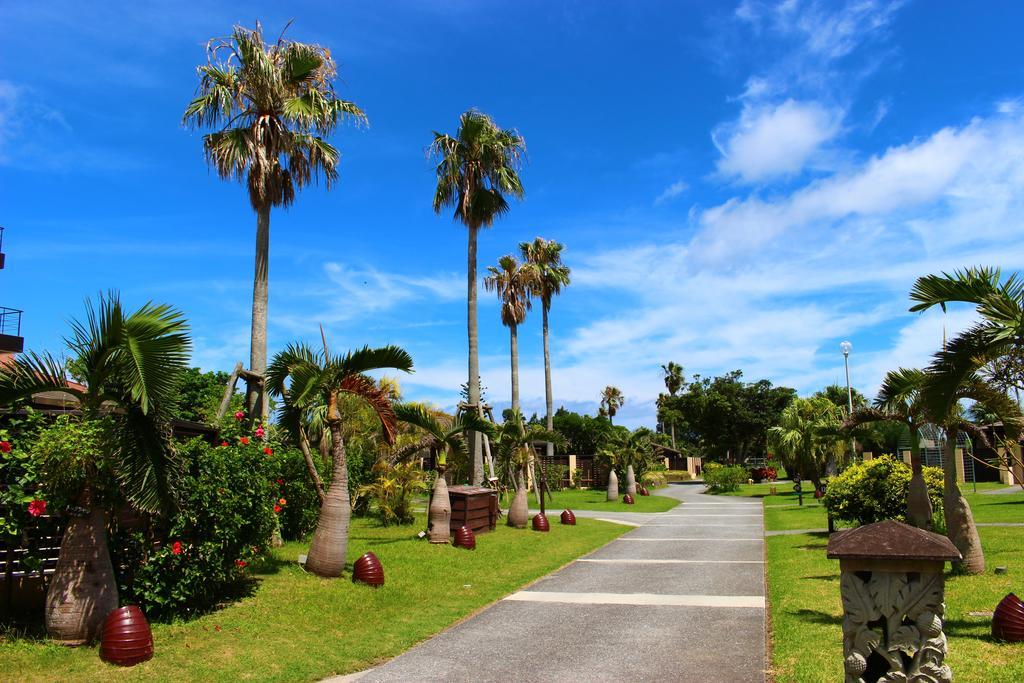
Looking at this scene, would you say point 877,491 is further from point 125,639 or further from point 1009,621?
point 125,639

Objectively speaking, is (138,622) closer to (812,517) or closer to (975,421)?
(975,421)

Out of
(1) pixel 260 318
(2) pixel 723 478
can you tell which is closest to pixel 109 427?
(1) pixel 260 318

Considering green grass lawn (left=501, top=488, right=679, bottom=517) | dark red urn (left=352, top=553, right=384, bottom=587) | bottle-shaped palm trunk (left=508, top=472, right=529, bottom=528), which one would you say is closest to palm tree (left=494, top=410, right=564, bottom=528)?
bottle-shaped palm trunk (left=508, top=472, right=529, bottom=528)

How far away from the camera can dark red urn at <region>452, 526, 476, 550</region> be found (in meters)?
16.1

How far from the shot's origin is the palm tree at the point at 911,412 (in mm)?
12359

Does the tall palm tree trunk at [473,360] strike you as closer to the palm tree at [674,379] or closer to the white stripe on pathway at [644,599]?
the white stripe on pathway at [644,599]

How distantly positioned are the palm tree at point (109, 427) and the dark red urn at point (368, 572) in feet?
13.5

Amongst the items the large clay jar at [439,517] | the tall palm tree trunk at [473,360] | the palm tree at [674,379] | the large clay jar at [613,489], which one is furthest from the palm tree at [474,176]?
the palm tree at [674,379]

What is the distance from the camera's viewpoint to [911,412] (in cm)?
1316

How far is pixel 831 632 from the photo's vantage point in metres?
8.59

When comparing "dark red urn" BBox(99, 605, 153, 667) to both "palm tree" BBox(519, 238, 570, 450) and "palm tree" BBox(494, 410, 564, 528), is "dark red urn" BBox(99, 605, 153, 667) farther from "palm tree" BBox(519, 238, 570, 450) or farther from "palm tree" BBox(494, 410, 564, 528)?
"palm tree" BBox(519, 238, 570, 450)

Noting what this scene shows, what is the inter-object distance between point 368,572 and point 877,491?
10452mm

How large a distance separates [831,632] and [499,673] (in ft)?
12.9

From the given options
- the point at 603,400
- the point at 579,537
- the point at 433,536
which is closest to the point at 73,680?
the point at 433,536
